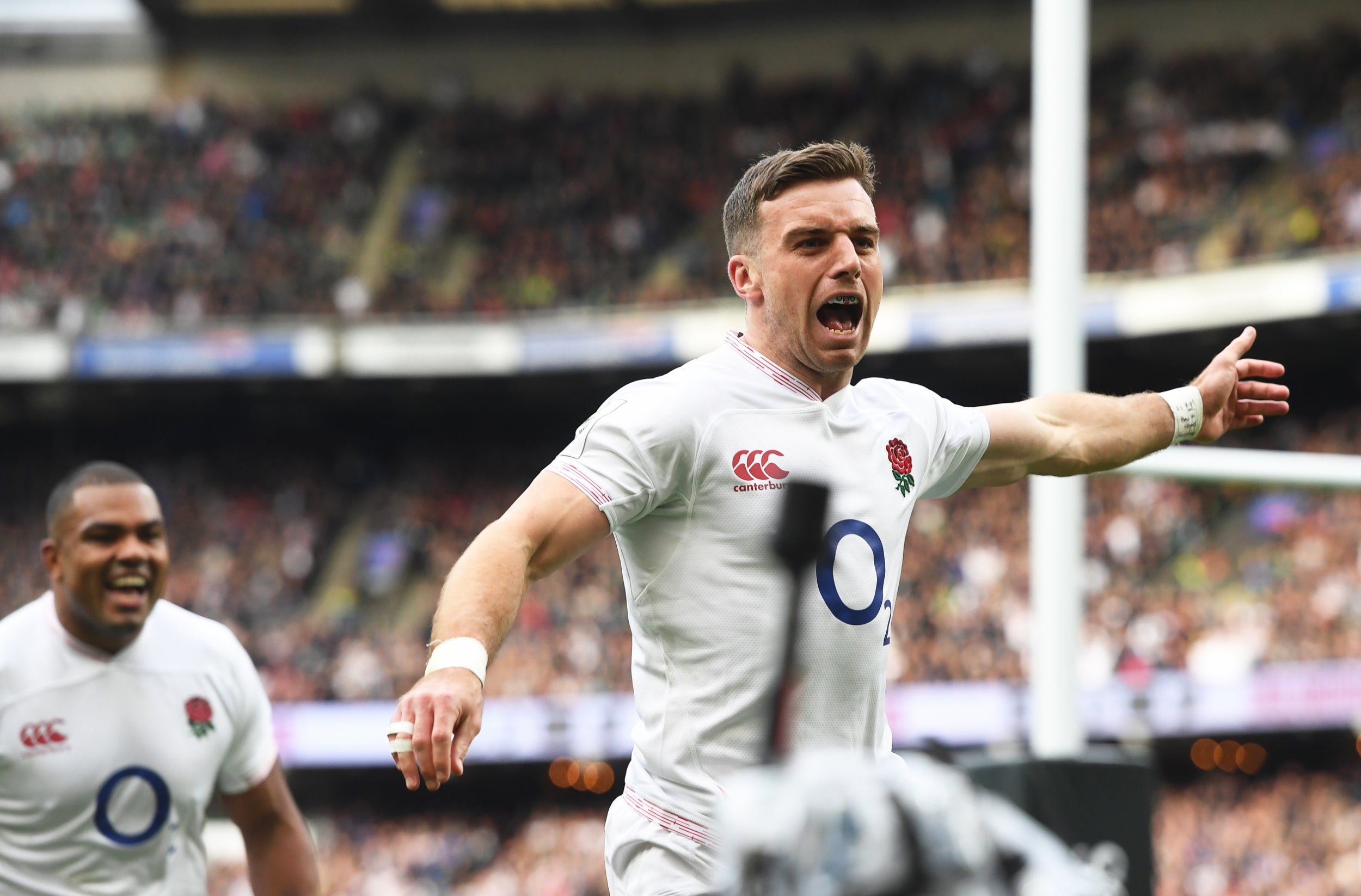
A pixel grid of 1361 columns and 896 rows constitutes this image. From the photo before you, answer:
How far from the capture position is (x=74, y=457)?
75.9 feet

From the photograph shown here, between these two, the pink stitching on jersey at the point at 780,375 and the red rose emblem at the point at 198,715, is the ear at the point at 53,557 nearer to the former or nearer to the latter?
the red rose emblem at the point at 198,715

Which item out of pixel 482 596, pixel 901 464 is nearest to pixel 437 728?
pixel 482 596

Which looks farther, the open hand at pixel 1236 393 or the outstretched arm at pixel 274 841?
the outstretched arm at pixel 274 841

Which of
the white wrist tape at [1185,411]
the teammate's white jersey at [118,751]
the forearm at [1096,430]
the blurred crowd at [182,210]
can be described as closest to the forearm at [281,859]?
the teammate's white jersey at [118,751]

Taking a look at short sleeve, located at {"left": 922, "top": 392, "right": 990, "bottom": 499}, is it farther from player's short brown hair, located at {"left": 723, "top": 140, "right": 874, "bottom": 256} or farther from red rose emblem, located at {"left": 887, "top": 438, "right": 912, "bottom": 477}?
player's short brown hair, located at {"left": 723, "top": 140, "right": 874, "bottom": 256}

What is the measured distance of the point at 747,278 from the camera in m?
3.04

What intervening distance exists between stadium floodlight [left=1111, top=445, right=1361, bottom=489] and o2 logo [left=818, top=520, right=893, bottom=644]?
177cm

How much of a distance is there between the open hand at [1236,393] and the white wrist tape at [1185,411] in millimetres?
22

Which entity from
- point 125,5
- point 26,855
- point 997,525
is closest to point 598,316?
point 997,525

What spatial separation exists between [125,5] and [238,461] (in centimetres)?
836

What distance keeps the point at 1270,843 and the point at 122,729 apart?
458 inches

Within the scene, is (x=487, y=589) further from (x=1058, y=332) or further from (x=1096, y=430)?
(x=1058, y=332)

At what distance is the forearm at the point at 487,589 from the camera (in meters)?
2.33

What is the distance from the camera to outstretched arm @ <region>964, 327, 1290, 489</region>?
11.0ft
